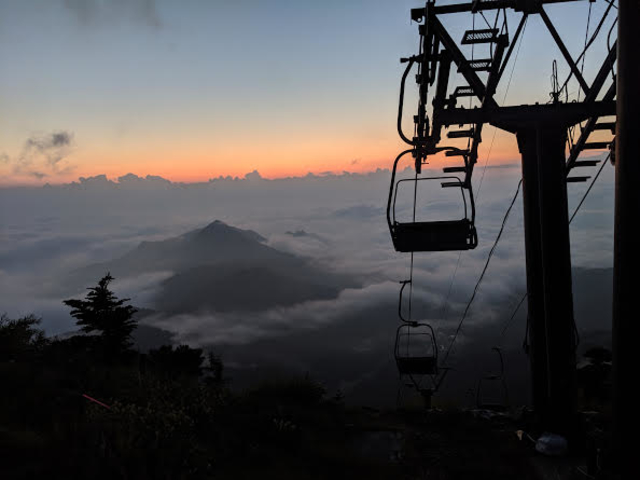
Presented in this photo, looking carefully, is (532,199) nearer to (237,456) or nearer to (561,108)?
(561,108)

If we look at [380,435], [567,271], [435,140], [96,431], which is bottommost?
[380,435]

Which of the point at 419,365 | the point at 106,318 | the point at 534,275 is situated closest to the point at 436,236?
the point at 534,275

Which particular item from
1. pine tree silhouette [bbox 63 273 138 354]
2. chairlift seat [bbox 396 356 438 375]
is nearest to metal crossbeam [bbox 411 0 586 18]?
chairlift seat [bbox 396 356 438 375]

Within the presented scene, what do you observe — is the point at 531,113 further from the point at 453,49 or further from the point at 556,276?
the point at 556,276

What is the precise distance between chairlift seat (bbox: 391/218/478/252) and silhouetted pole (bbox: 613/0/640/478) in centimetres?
443

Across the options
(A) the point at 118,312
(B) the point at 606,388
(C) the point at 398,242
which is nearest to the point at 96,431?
(C) the point at 398,242

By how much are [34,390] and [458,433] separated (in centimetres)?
1010

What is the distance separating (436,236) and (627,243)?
184 inches

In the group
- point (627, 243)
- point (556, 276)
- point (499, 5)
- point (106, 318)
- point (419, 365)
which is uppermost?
point (499, 5)

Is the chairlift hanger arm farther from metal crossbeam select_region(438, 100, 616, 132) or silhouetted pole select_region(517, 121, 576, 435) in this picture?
silhouetted pole select_region(517, 121, 576, 435)

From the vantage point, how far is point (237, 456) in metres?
8.51

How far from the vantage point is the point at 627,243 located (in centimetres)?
418

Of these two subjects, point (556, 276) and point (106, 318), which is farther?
point (106, 318)

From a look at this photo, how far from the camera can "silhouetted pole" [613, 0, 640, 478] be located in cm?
411
